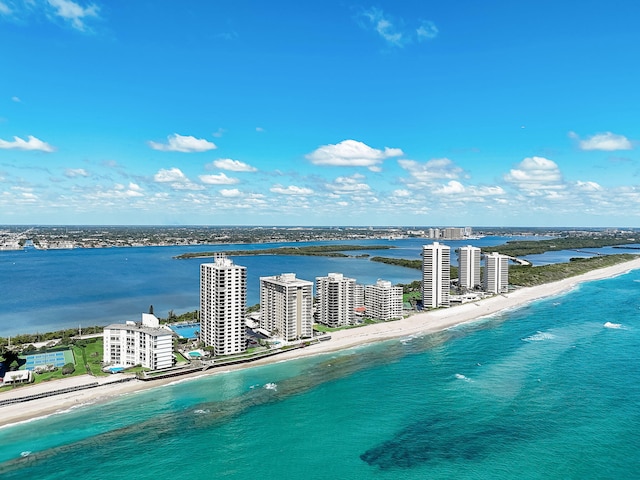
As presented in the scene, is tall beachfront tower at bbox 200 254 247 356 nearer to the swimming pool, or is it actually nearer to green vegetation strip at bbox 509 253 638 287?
the swimming pool

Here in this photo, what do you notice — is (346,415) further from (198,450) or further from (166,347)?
(166,347)

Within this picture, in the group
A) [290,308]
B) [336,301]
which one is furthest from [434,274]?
[290,308]

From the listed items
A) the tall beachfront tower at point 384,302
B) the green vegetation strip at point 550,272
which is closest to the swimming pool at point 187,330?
the tall beachfront tower at point 384,302

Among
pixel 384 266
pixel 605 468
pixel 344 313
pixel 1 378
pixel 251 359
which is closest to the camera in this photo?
pixel 605 468

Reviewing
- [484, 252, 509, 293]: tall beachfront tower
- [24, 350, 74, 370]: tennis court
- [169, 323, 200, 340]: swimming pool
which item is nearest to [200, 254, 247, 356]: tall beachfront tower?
[169, 323, 200, 340]: swimming pool

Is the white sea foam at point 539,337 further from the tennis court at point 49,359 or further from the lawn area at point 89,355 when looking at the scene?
the tennis court at point 49,359

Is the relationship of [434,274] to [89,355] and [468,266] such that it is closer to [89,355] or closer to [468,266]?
[468,266]

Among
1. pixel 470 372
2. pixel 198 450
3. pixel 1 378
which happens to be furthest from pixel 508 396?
pixel 1 378
